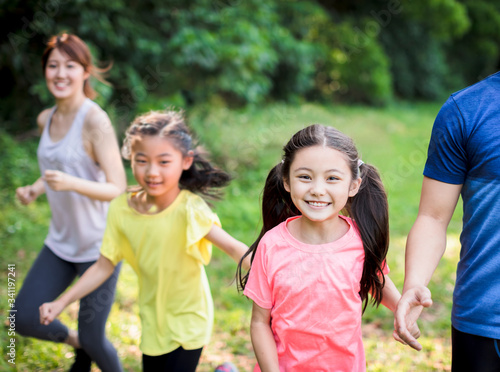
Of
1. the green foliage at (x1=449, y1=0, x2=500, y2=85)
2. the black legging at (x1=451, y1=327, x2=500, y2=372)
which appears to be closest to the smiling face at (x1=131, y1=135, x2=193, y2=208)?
the black legging at (x1=451, y1=327, x2=500, y2=372)

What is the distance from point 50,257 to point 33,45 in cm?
574

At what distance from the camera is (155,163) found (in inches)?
94.4

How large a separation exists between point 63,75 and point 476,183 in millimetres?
2187

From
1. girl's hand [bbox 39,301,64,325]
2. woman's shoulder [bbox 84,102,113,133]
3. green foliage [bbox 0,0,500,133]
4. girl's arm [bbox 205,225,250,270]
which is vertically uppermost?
green foliage [bbox 0,0,500,133]

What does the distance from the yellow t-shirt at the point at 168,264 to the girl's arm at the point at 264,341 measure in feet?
2.09

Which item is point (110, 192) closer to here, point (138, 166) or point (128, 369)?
point (138, 166)

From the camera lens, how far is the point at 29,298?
2.75 metres

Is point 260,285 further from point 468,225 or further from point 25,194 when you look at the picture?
point 25,194

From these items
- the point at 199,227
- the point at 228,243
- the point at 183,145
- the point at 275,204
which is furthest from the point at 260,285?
the point at 183,145

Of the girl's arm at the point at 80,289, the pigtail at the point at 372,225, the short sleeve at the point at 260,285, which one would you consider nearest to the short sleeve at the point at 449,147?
the pigtail at the point at 372,225

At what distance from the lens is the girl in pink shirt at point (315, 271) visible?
178 cm

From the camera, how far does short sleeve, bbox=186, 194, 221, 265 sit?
2.37m

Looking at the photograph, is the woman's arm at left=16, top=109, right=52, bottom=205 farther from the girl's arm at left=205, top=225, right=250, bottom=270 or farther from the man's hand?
the man's hand

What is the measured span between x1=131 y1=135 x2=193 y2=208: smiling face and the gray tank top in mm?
544
